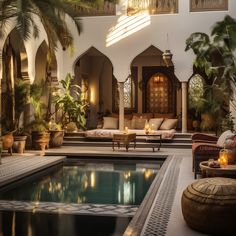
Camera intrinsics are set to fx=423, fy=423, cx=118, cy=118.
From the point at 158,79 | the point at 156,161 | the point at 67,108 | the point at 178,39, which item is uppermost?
the point at 178,39

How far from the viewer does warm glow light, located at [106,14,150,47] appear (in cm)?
1476

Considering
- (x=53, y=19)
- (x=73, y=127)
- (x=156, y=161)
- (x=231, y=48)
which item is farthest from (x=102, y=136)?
(x=53, y=19)

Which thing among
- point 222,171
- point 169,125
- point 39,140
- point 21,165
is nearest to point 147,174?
point 21,165

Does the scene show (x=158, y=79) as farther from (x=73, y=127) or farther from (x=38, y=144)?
(x=38, y=144)

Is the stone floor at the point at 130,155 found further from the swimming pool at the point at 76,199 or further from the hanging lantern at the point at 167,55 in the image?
the hanging lantern at the point at 167,55

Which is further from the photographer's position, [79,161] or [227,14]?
[227,14]

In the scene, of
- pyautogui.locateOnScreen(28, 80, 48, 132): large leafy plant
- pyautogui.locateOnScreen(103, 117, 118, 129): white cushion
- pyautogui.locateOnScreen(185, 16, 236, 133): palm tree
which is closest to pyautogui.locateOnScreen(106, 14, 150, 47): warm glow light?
pyautogui.locateOnScreen(185, 16, 236, 133): palm tree

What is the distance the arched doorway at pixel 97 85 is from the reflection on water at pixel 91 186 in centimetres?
898

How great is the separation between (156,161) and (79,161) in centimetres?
206

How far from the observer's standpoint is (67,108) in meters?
13.8

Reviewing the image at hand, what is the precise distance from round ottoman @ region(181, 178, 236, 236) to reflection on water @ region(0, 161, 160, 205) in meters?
2.00

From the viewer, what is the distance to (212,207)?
4324mm

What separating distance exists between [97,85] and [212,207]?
1542 centimetres

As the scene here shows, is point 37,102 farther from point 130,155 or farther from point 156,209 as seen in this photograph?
point 156,209
